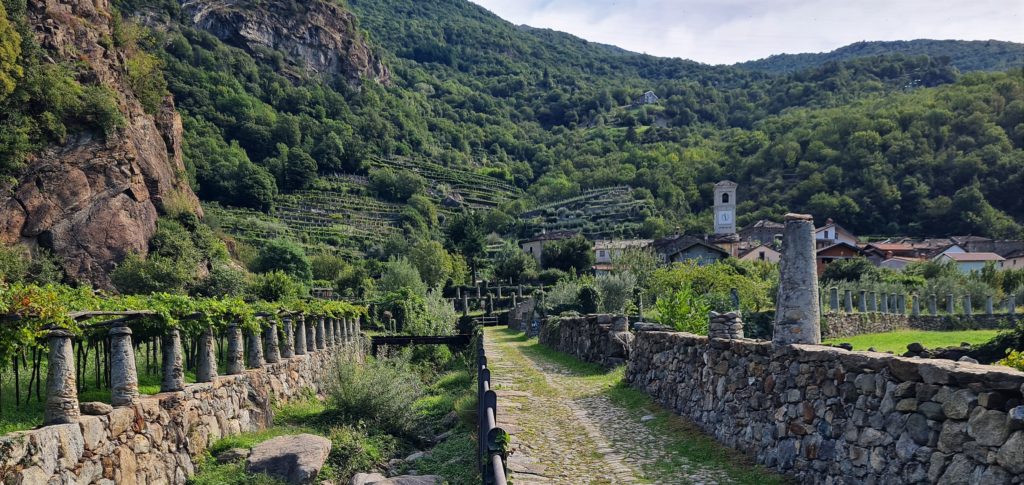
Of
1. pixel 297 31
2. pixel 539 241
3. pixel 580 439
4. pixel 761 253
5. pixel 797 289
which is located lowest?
pixel 580 439

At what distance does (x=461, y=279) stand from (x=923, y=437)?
65.4 metres

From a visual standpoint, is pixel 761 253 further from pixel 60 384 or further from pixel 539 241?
pixel 60 384

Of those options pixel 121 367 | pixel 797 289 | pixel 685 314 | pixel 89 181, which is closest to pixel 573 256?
pixel 89 181

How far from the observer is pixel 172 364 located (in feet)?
36.5

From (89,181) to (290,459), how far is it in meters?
39.4

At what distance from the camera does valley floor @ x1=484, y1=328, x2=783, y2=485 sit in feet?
27.6

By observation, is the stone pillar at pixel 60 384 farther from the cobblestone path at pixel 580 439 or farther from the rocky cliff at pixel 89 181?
the rocky cliff at pixel 89 181

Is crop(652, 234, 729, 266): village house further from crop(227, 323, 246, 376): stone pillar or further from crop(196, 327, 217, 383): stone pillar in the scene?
crop(196, 327, 217, 383): stone pillar

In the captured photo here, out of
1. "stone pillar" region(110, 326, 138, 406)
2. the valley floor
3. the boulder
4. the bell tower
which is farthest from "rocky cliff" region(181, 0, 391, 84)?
"stone pillar" region(110, 326, 138, 406)

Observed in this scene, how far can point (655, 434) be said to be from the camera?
10.8 meters

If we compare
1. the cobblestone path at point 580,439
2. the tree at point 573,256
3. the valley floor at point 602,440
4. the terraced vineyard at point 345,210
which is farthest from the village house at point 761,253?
the valley floor at point 602,440

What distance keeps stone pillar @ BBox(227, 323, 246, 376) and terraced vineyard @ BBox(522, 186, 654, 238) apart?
298 feet

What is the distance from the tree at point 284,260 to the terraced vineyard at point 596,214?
51156 mm

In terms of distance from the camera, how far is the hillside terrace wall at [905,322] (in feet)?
107
